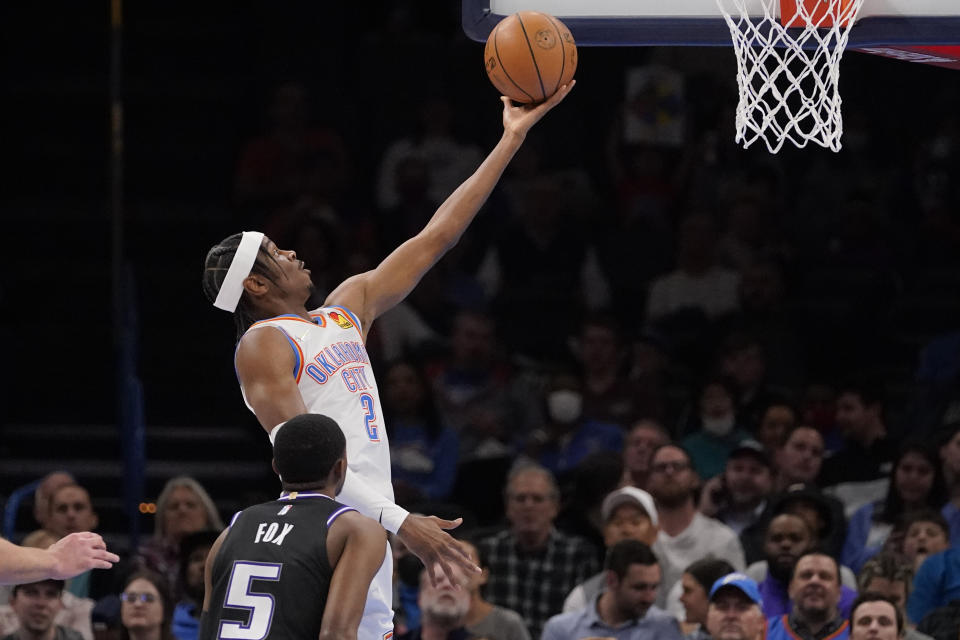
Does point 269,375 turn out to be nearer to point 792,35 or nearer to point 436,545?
point 436,545

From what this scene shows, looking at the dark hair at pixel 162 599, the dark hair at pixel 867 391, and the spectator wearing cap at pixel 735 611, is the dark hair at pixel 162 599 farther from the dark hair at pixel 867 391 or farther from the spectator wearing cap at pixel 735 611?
the dark hair at pixel 867 391

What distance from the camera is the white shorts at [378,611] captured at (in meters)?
4.88

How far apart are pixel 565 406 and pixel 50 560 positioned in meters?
5.13

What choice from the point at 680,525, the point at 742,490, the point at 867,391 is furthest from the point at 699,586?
the point at 867,391

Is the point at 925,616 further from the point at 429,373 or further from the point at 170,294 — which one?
the point at 170,294

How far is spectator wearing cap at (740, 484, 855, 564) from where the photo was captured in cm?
793

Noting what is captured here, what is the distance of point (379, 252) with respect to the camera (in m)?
11.3

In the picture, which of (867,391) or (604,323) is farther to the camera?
(604,323)

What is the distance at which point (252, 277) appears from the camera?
5.27 m

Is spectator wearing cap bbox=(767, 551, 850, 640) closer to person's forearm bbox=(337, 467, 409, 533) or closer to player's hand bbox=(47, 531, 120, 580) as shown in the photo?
person's forearm bbox=(337, 467, 409, 533)

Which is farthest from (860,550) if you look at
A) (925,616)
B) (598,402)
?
(598,402)

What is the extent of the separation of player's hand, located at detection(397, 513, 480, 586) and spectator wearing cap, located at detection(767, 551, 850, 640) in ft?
9.30

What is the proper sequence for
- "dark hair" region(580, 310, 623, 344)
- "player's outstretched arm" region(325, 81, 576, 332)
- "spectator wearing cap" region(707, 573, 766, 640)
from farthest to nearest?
"dark hair" region(580, 310, 623, 344), "spectator wearing cap" region(707, 573, 766, 640), "player's outstretched arm" region(325, 81, 576, 332)

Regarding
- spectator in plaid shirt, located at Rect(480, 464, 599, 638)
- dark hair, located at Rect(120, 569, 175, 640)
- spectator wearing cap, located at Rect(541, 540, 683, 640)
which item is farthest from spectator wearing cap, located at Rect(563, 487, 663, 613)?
dark hair, located at Rect(120, 569, 175, 640)
